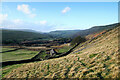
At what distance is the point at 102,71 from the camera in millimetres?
8602

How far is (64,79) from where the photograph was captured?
9.21 m

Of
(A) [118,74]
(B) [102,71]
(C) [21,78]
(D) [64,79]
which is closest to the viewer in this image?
(A) [118,74]

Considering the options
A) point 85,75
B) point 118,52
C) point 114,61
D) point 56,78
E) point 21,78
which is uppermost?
point 118,52

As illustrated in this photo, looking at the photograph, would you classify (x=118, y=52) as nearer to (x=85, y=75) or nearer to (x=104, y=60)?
(x=104, y=60)

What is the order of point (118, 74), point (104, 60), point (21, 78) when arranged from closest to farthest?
point (118, 74) < point (104, 60) < point (21, 78)

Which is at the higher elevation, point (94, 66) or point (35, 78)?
point (94, 66)

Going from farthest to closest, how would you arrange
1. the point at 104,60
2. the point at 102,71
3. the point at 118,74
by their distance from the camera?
the point at 104,60 < the point at 102,71 < the point at 118,74

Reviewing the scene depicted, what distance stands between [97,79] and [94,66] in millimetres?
2129

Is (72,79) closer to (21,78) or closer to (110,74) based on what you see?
(110,74)

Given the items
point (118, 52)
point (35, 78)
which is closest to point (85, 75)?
point (118, 52)

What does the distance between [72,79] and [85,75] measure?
4.21ft

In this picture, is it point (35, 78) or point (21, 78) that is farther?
point (21, 78)

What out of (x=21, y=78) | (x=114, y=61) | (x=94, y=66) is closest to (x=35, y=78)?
(x=21, y=78)

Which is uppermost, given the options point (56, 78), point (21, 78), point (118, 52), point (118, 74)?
point (118, 52)
